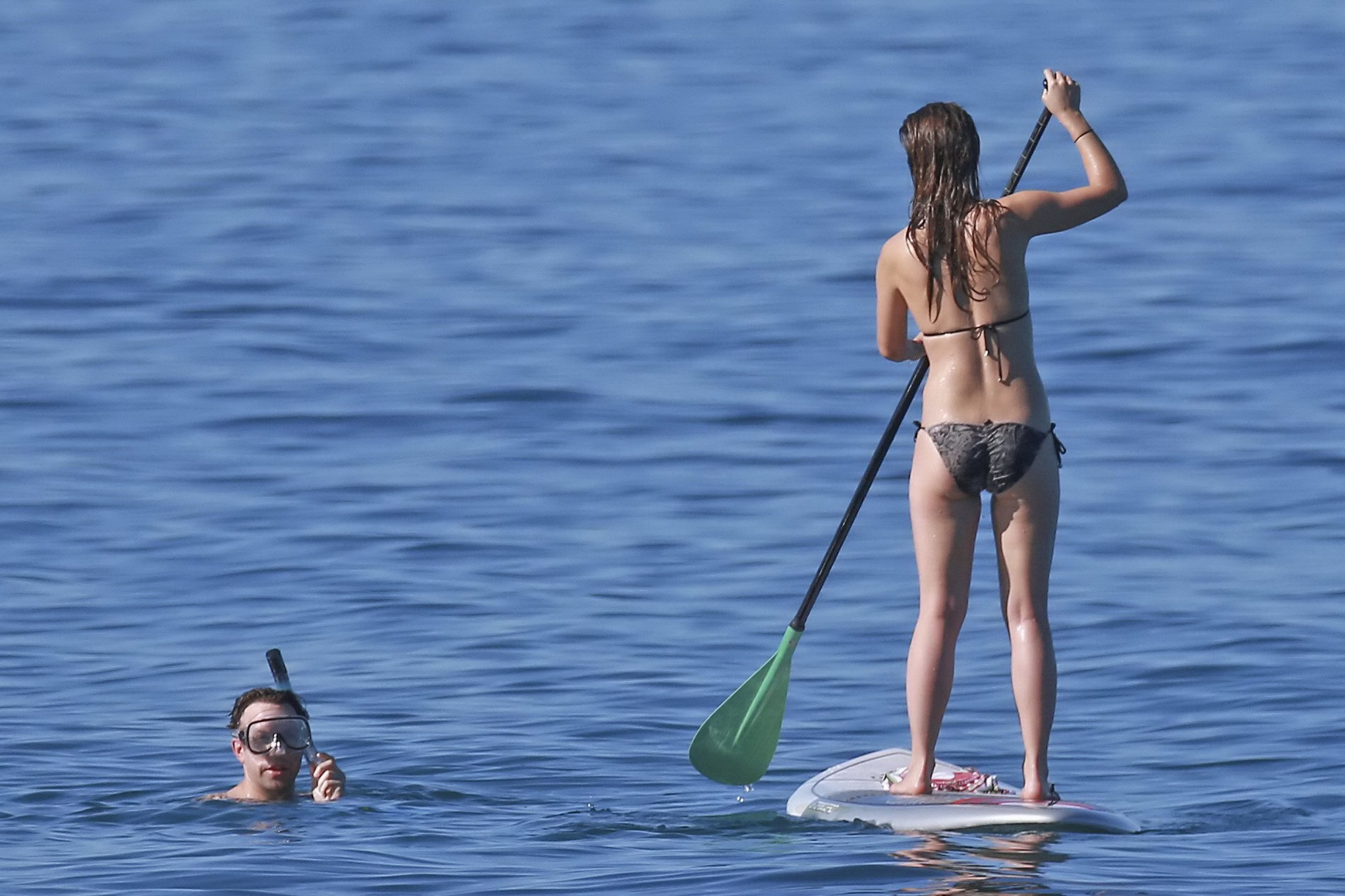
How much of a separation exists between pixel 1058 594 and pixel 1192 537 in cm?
131

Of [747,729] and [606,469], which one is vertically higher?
[606,469]

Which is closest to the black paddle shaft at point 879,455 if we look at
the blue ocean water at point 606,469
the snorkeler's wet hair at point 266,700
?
the blue ocean water at point 606,469

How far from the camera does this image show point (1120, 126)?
25.4 meters

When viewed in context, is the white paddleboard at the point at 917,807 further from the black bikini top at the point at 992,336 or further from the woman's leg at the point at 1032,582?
the black bikini top at the point at 992,336

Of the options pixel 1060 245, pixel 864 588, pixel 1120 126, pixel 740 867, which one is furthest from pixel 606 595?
pixel 1120 126

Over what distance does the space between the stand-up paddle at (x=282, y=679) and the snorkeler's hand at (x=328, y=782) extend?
77 mm

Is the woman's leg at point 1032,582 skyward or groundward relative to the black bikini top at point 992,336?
groundward

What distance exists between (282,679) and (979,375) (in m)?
2.74

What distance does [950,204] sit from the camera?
6.42m

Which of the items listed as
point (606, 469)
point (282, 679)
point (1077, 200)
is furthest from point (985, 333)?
point (606, 469)

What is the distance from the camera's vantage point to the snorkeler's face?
7816 mm

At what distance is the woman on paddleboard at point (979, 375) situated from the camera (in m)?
6.43

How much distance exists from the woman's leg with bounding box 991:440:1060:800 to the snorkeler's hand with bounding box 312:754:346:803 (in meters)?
2.47

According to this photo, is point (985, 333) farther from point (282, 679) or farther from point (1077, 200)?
point (282, 679)
